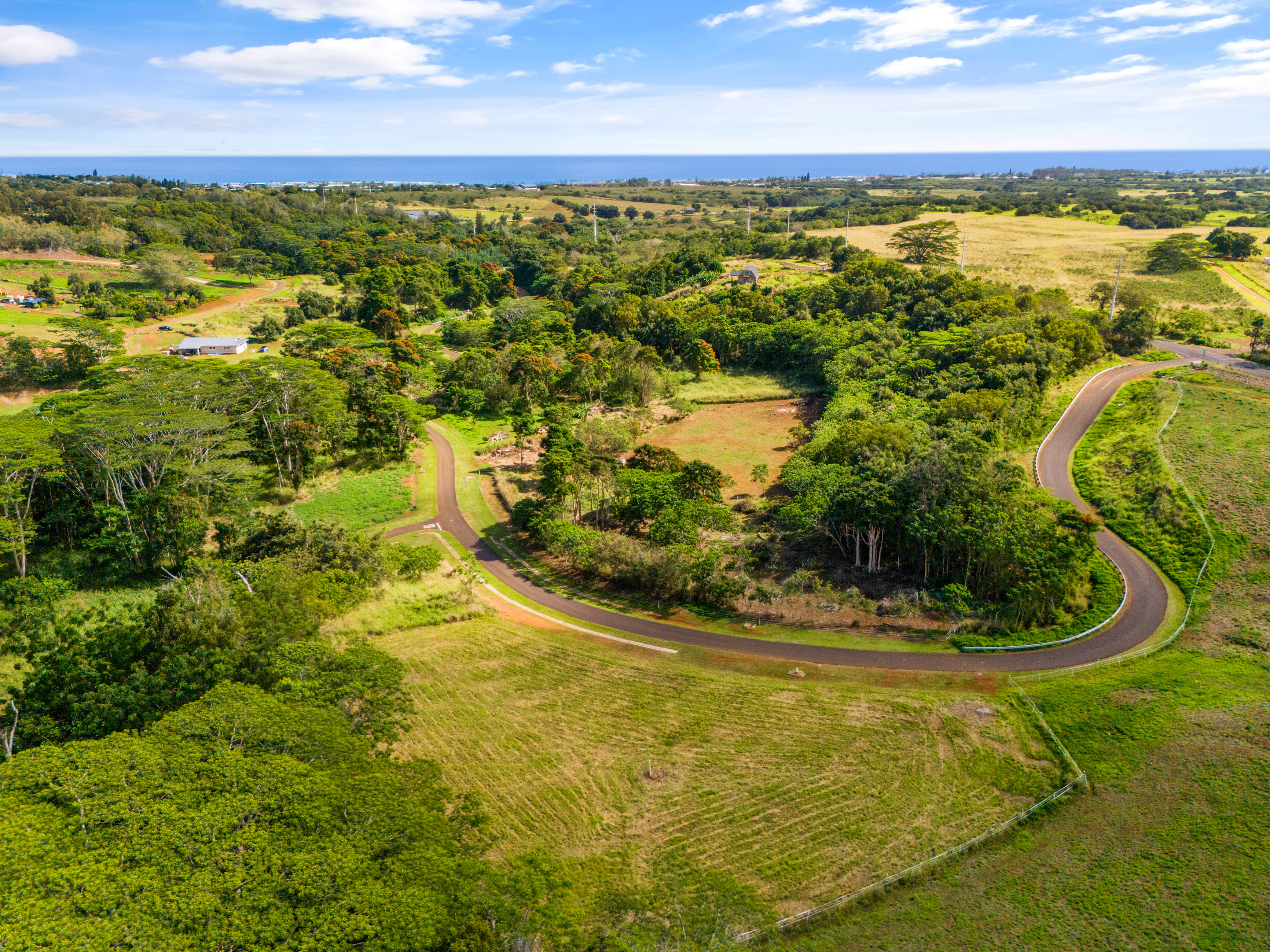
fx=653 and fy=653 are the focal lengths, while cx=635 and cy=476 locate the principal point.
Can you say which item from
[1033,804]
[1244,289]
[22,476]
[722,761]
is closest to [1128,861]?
[1033,804]

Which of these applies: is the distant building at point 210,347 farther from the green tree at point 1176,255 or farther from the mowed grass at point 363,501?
the green tree at point 1176,255

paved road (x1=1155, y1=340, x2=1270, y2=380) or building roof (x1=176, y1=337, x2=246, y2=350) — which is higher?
building roof (x1=176, y1=337, x2=246, y2=350)

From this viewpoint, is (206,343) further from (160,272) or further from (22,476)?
(22,476)

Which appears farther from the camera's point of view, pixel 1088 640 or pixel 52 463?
pixel 52 463

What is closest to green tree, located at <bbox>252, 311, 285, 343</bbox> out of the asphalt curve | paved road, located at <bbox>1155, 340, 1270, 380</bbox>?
the asphalt curve

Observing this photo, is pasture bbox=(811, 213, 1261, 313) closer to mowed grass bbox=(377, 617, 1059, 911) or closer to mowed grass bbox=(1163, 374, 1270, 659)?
mowed grass bbox=(1163, 374, 1270, 659)

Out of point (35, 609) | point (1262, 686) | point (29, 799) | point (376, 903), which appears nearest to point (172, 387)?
point (35, 609)

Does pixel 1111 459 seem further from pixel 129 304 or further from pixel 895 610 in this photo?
pixel 129 304
